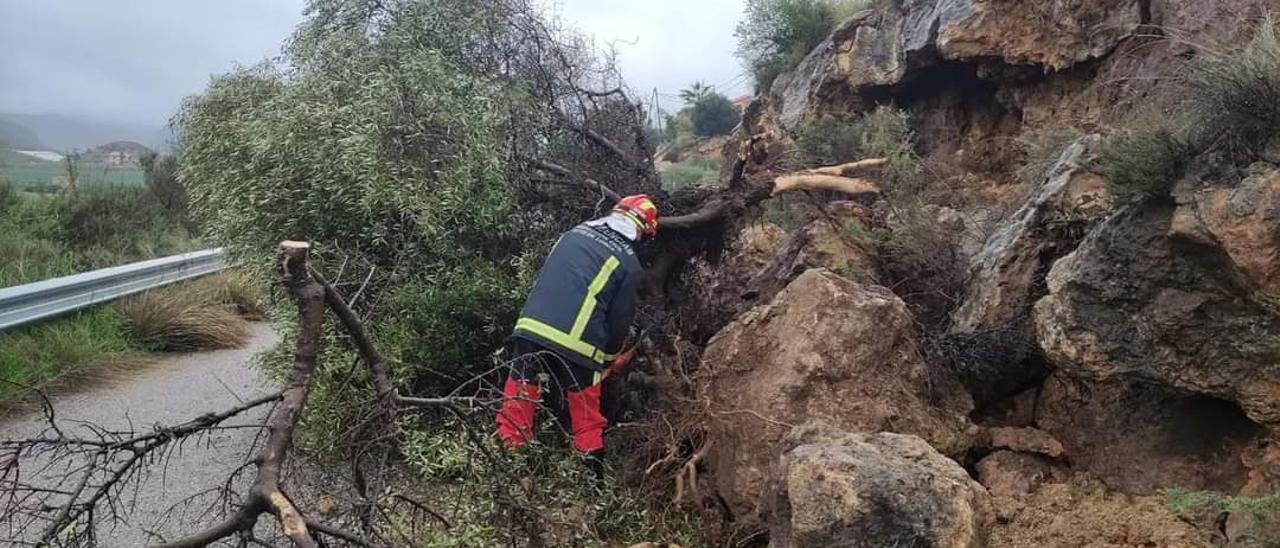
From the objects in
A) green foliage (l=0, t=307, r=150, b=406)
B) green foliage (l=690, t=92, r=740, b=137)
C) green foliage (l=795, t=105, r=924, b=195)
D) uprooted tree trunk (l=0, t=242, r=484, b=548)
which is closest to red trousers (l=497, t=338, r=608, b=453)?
uprooted tree trunk (l=0, t=242, r=484, b=548)

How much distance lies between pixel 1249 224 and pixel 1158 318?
21.8 inches

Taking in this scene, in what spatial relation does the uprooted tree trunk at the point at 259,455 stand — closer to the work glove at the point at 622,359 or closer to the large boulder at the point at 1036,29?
the work glove at the point at 622,359

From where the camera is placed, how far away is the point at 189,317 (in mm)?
9211

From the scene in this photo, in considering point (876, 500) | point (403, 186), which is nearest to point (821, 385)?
point (876, 500)

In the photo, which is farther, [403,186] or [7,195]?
[7,195]

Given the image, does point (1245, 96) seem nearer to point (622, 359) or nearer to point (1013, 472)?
point (1013, 472)

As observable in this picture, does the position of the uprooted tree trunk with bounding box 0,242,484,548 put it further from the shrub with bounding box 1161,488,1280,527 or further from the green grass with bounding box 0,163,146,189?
the green grass with bounding box 0,163,146,189

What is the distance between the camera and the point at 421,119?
6.33m

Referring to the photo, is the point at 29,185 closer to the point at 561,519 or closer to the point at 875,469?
the point at 561,519

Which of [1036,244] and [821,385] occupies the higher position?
[1036,244]

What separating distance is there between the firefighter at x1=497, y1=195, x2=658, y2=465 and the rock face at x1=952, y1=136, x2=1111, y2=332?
2.02 metres

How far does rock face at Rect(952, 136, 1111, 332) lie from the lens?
501cm

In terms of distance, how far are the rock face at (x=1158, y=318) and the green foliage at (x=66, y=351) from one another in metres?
6.23

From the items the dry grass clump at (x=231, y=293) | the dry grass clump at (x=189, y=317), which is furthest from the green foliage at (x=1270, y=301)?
the dry grass clump at (x=231, y=293)
